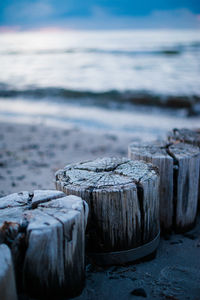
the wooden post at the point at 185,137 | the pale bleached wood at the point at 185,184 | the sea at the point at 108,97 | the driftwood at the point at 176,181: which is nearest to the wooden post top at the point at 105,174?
the driftwood at the point at 176,181

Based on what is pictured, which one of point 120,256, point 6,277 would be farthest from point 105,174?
point 6,277

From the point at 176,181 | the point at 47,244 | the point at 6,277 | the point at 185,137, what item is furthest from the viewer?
the point at 185,137

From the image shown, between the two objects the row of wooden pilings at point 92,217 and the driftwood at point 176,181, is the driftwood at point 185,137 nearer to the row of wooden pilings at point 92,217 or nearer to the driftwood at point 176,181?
the row of wooden pilings at point 92,217

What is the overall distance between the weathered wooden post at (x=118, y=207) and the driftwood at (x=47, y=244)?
0.23 meters

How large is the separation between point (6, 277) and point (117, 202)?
906mm

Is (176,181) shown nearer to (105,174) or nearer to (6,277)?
(105,174)

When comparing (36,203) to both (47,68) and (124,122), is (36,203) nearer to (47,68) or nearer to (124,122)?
(124,122)

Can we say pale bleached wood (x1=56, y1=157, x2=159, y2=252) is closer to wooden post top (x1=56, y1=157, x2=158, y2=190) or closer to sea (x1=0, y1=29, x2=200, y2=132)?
wooden post top (x1=56, y1=157, x2=158, y2=190)

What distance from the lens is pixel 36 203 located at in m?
1.93

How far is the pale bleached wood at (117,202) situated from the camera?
2064 millimetres

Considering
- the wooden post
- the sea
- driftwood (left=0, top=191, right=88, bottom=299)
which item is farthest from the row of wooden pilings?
the sea

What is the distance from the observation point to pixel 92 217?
7.00 feet

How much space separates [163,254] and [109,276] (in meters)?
0.58

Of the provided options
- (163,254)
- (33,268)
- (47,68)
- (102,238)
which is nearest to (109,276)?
(102,238)
